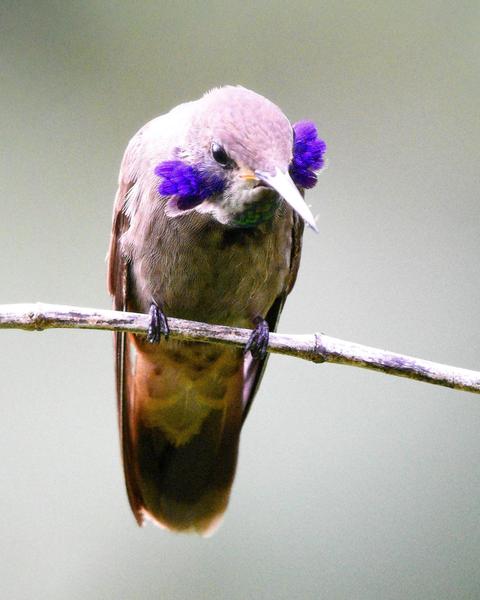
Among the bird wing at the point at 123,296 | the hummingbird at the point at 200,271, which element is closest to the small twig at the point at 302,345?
the hummingbird at the point at 200,271

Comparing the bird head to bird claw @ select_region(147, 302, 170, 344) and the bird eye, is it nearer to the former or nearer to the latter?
the bird eye

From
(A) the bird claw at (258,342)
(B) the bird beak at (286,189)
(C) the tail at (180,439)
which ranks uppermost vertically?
(B) the bird beak at (286,189)

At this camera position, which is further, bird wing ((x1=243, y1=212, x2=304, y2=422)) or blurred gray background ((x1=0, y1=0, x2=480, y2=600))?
blurred gray background ((x1=0, y1=0, x2=480, y2=600))

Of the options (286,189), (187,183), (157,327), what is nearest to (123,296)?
(157,327)

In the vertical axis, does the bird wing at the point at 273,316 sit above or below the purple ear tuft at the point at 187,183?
below

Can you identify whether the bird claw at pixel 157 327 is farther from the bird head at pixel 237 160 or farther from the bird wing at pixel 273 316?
the bird wing at pixel 273 316

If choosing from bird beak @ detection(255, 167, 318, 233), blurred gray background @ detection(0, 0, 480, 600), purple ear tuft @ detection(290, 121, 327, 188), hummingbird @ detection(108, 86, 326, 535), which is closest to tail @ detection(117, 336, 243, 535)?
hummingbird @ detection(108, 86, 326, 535)

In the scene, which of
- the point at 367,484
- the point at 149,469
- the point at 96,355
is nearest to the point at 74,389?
the point at 96,355
